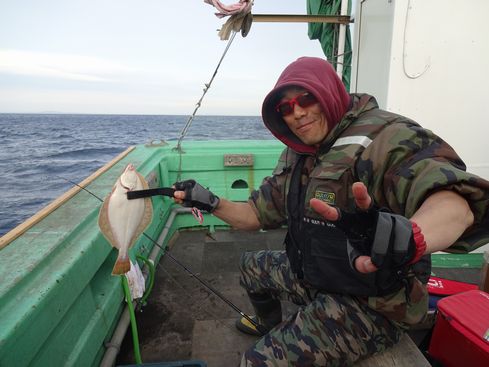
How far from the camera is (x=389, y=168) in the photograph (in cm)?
159

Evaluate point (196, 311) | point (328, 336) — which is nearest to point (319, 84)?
point (328, 336)

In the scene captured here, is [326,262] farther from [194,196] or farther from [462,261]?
[462,261]

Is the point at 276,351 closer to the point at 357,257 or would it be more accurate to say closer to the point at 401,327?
the point at 401,327

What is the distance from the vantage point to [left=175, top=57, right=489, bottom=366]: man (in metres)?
1.19

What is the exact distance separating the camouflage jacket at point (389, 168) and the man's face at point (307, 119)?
0.07 metres

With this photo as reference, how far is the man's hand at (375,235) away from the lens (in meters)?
1.05

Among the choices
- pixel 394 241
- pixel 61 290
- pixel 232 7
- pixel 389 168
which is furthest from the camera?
pixel 232 7

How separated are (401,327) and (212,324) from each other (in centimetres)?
182

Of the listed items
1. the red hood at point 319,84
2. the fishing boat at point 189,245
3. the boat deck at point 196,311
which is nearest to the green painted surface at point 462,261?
the fishing boat at point 189,245

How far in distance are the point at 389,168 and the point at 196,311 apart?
2.48 m

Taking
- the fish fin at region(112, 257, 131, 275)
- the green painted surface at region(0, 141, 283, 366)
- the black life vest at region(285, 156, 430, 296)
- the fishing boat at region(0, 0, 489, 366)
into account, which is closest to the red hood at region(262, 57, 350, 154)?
the black life vest at region(285, 156, 430, 296)

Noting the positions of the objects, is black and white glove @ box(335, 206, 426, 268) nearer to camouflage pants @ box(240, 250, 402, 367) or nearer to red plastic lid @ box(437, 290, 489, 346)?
camouflage pants @ box(240, 250, 402, 367)

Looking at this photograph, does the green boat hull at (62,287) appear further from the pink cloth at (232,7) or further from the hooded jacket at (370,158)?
the pink cloth at (232,7)

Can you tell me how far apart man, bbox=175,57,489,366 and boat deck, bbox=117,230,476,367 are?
91 centimetres
